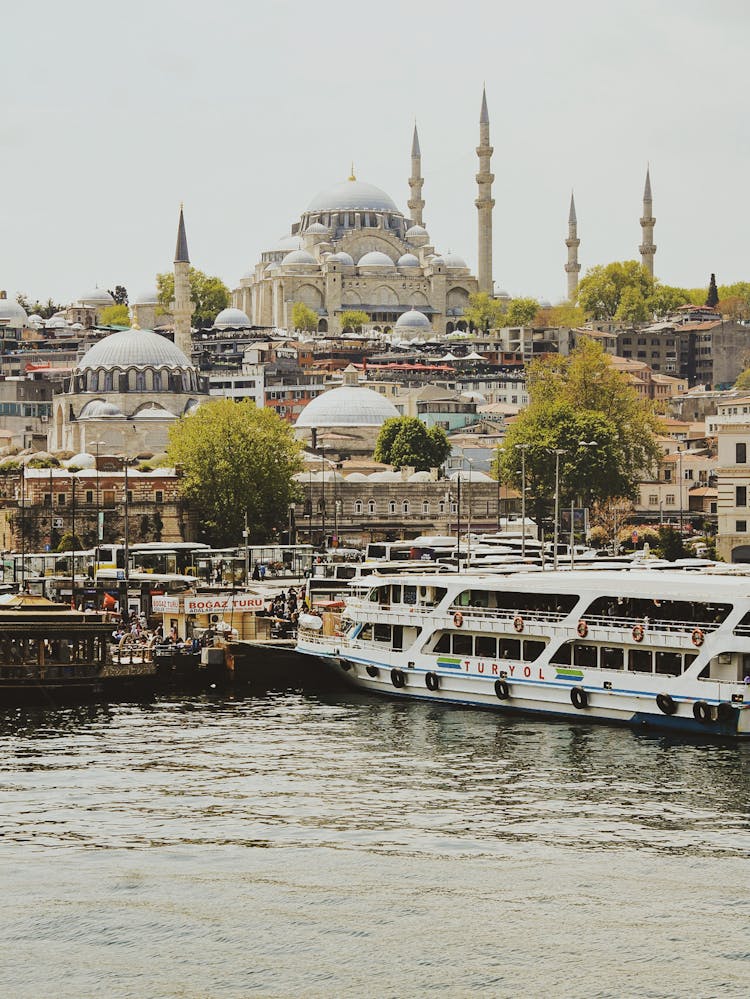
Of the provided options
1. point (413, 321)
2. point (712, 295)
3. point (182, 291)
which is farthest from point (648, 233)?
point (182, 291)

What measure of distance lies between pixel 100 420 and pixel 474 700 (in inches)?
2589

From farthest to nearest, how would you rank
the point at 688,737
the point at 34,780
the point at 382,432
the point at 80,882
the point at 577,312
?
the point at 577,312 → the point at 382,432 → the point at 688,737 → the point at 34,780 → the point at 80,882

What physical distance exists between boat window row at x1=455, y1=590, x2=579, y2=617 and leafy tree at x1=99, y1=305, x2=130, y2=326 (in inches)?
5266

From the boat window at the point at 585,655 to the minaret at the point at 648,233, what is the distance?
5499 inches

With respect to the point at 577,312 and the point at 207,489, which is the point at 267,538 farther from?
the point at 577,312

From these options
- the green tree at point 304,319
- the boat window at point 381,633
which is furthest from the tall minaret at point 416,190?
the boat window at point 381,633

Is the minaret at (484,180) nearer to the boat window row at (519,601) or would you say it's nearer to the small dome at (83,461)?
the small dome at (83,461)

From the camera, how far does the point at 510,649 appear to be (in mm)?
45531

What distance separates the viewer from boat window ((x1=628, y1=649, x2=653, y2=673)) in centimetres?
4328

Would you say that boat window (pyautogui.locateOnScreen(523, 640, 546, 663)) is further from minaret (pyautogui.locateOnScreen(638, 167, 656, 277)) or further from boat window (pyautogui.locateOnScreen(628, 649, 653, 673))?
minaret (pyautogui.locateOnScreen(638, 167, 656, 277))

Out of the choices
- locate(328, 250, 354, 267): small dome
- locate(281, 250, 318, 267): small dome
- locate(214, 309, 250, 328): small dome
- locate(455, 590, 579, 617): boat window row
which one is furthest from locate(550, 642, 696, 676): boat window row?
locate(328, 250, 354, 267): small dome

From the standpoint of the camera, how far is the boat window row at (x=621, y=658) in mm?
42688

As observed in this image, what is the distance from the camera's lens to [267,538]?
83750mm

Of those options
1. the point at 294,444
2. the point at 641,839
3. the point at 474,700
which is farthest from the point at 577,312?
the point at 641,839
